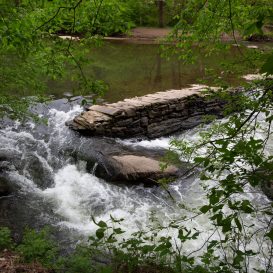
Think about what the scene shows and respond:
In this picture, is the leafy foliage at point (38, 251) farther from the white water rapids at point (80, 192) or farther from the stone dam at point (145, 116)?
the stone dam at point (145, 116)

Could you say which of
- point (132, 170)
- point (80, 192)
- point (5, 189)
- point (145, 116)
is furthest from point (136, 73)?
point (5, 189)

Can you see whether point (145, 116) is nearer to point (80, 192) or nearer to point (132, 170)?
point (132, 170)

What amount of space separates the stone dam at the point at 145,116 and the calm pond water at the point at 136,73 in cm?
107

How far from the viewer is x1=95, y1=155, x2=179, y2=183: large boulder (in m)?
8.12

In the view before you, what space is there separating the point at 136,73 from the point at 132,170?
30.7ft

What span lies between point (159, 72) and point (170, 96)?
240 inches

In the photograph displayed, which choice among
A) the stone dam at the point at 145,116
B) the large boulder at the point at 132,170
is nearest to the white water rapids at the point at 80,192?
the large boulder at the point at 132,170

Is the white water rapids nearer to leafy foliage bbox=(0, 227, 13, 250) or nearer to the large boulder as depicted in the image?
the large boulder

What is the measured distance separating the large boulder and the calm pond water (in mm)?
4223

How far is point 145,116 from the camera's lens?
35.1 ft

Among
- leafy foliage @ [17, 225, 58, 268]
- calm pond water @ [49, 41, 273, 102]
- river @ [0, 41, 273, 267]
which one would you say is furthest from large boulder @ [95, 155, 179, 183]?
calm pond water @ [49, 41, 273, 102]

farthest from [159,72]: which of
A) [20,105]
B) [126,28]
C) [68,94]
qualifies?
[126,28]

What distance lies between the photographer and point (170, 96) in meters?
11.7

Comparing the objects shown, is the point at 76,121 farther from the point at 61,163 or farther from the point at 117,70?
the point at 117,70
